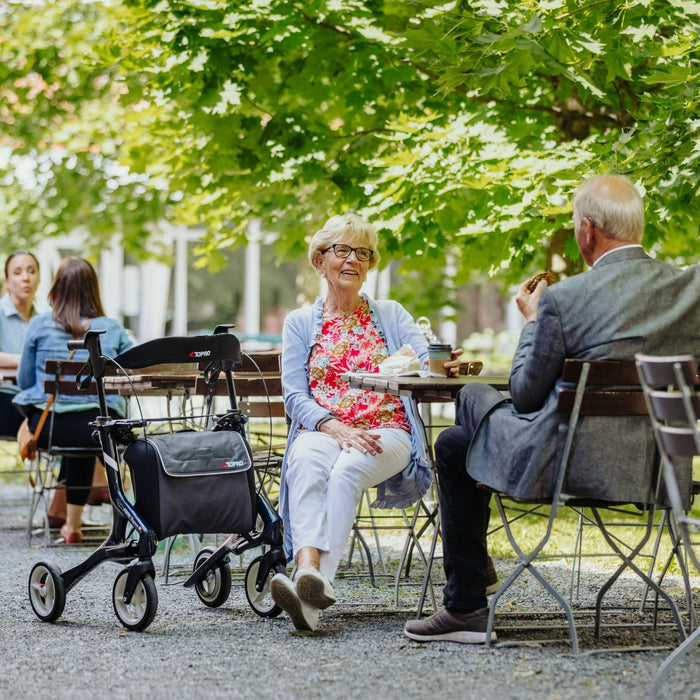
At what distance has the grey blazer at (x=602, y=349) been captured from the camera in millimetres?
4098

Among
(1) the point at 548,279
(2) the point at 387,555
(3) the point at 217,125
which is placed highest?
(3) the point at 217,125

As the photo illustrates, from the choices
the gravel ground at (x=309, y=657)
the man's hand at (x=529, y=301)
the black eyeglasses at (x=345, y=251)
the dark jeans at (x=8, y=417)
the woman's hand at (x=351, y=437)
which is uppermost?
the black eyeglasses at (x=345, y=251)

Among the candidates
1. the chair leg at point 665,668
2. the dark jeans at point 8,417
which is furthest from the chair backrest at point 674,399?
the dark jeans at point 8,417

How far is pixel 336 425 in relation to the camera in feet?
16.8

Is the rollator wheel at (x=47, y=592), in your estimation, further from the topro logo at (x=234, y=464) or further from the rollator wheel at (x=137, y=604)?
the topro logo at (x=234, y=464)

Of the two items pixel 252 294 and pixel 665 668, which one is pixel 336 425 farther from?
pixel 252 294

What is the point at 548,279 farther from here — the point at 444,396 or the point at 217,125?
the point at 217,125

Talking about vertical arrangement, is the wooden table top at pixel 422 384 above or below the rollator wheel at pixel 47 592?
above

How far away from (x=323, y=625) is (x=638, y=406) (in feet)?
5.45

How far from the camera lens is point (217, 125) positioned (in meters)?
9.04

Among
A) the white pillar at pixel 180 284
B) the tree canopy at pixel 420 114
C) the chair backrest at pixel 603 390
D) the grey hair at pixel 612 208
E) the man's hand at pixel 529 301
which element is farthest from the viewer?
the white pillar at pixel 180 284

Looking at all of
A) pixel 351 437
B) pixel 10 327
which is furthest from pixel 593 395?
pixel 10 327

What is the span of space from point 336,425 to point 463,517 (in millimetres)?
831

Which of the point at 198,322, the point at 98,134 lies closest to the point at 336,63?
the point at 98,134
